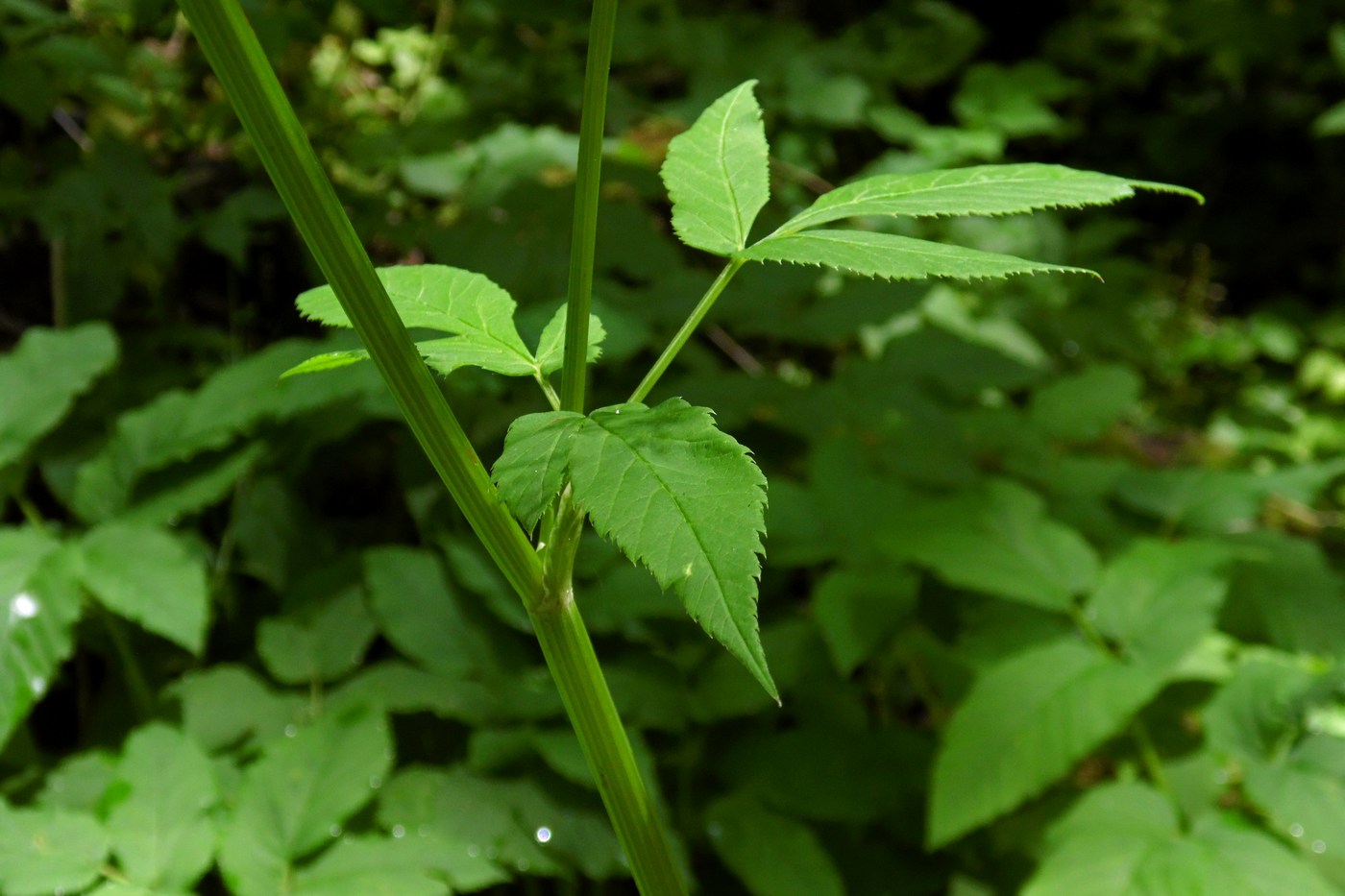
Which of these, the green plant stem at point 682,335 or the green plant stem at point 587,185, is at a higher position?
the green plant stem at point 587,185

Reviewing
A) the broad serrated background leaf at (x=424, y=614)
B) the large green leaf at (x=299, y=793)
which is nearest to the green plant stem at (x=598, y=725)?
the large green leaf at (x=299, y=793)

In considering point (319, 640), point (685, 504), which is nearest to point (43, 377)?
point (319, 640)

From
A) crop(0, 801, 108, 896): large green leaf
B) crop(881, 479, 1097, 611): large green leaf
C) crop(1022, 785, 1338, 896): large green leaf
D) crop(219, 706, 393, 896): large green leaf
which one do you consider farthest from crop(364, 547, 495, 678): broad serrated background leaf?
crop(1022, 785, 1338, 896): large green leaf

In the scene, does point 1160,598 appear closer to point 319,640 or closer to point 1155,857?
point 1155,857

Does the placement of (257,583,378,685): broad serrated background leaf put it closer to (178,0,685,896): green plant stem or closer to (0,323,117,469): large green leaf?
(0,323,117,469): large green leaf

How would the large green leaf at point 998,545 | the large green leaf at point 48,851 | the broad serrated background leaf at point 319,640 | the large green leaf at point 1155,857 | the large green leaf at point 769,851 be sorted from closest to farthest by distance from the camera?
1. the large green leaf at point 48,851
2. the large green leaf at point 1155,857
3. the large green leaf at point 769,851
4. the broad serrated background leaf at point 319,640
5. the large green leaf at point 998,545

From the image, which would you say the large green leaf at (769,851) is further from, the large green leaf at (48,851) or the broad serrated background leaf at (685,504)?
the broad serrated background leaf at (685,504)

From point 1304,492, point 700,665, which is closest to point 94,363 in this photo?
point 700,665
